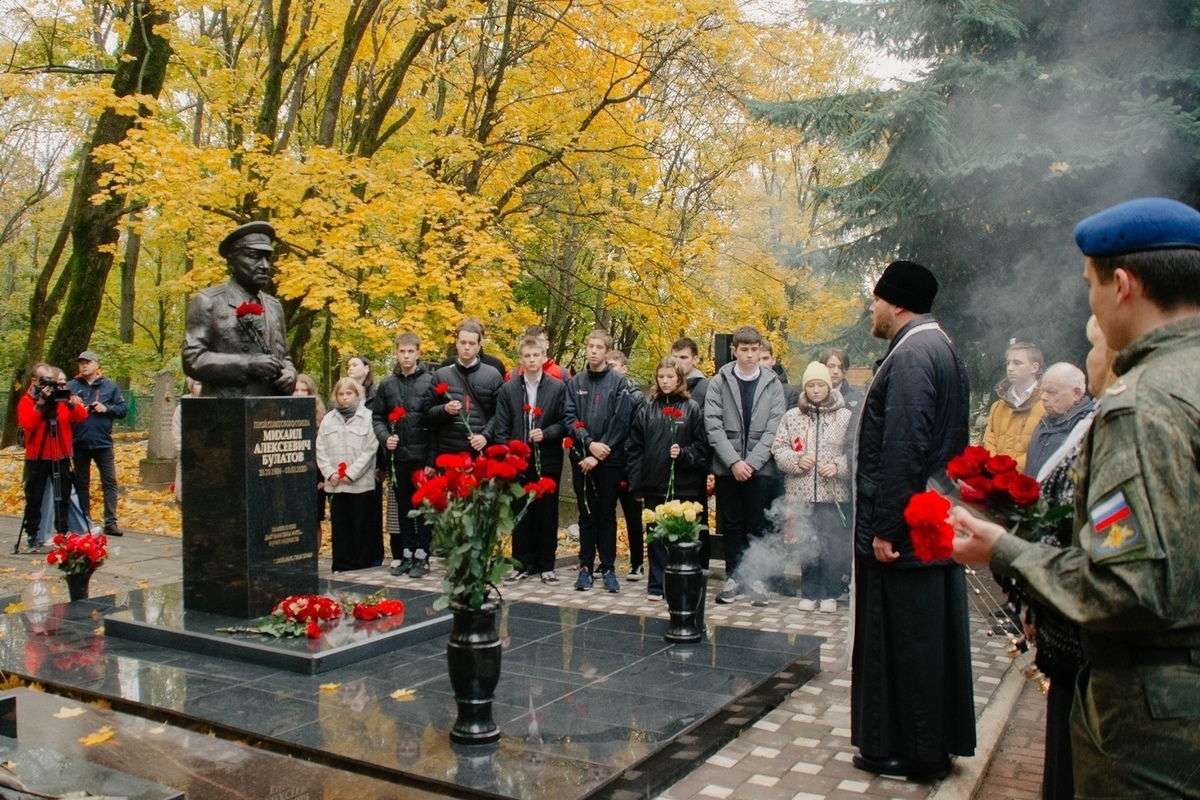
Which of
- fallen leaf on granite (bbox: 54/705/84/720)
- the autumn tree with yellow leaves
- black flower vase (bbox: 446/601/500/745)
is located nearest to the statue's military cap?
fallen leaf on granite (bbox: 54/705/84/720)

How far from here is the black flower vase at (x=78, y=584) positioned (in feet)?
25.1

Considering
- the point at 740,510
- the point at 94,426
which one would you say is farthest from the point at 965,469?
the point at 94,426

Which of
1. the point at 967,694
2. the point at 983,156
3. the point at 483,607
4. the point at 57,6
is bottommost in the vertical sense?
the point at 967,694

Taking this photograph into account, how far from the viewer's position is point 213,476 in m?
6.76

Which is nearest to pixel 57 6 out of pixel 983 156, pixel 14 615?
pixel 14 615

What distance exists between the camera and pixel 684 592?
21.2 ft

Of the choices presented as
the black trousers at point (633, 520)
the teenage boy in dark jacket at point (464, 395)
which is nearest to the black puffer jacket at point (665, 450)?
the black trousers at point (633, 520)

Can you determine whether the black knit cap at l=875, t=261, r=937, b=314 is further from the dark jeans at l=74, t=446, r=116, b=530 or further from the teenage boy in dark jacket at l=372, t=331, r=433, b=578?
the dark jeans at l=74, t=446, r=116, b=530

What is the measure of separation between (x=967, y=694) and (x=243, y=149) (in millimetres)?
10392

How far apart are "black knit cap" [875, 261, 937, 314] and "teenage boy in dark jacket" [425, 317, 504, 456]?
529 cm

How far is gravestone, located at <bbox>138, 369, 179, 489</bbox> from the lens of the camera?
16625mm

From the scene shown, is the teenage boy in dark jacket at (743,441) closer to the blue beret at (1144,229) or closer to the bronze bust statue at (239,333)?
the bronze bust statue at (239,333)

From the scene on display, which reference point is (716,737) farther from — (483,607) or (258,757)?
(258,757)

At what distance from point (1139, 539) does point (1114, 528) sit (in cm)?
5
